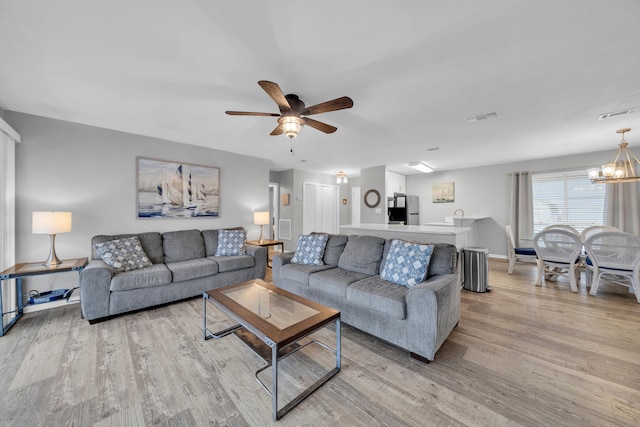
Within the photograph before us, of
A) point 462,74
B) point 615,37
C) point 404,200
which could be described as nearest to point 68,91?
point 462,74

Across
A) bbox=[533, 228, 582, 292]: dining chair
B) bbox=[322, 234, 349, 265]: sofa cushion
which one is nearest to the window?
bbox=[533, 228, 582, 292]: dining chair

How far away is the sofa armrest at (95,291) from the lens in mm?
2527

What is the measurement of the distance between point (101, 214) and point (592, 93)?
19.7 ft

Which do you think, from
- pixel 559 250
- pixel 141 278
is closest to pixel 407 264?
pixel 141 278

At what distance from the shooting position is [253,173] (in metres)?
5.00

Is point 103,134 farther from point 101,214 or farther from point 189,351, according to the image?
point 189,351

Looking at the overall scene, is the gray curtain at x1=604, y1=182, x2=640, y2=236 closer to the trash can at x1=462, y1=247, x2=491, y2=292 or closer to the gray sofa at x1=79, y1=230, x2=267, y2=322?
the trash can at x1=462, y1=247, x2=491, y2=292

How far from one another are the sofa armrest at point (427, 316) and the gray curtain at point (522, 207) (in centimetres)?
504

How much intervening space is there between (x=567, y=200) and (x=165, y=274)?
7.74 m

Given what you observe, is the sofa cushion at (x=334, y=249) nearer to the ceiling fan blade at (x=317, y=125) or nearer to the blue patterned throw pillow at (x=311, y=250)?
the blue patterned throw pillow at (x=311, y=250)

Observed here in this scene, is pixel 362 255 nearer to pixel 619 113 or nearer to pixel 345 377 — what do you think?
pixel 345 377

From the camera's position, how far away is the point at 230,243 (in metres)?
3.97

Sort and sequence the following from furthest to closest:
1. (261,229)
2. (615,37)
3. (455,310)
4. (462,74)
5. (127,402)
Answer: (261,229)
(455,310)
(462,74)
(615,37)
(127,402)

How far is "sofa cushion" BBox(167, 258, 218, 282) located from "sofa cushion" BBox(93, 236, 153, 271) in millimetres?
344
